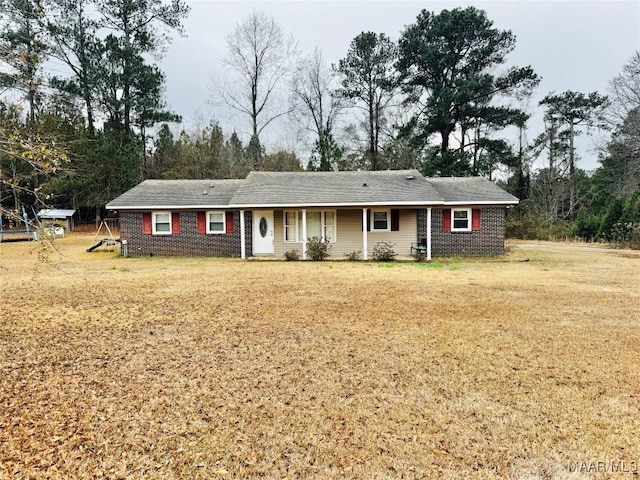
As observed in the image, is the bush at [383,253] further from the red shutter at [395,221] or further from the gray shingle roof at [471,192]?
the gray shingle roof at [471,192]

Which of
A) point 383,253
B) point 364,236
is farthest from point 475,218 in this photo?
point 364,236

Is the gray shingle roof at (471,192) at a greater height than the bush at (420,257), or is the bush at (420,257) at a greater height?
the gray shingle roof at (471,192)

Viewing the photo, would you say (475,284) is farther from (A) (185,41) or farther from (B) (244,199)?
(A) (185,41)

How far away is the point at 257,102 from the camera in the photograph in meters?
30.8

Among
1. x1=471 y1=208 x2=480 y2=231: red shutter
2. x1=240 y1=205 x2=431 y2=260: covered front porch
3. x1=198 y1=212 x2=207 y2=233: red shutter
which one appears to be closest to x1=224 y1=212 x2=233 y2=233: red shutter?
x1=240 y1=205 x2=431 y2=260: covered front porch

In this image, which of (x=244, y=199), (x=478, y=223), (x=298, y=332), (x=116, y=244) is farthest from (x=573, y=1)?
(x=116, y=244)

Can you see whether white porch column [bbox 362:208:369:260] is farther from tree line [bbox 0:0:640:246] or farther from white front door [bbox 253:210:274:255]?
tree line [bbox 0:0:640:246]

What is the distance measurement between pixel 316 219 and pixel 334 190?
153 cm

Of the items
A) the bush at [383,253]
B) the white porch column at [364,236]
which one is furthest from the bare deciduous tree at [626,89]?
the white porch column at [364,236]

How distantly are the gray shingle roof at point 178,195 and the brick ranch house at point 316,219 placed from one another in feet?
0.16

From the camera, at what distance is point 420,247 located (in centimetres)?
1569

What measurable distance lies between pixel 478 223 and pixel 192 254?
12.9 meters

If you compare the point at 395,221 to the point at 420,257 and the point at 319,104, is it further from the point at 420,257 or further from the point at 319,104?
the point at 319,104

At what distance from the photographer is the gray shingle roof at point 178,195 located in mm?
17234
